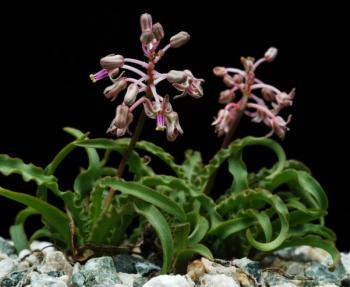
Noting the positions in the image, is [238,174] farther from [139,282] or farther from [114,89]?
[114,89]

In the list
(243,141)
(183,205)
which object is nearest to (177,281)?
(183,205)

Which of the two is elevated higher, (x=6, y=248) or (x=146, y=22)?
(x=146, y=22)

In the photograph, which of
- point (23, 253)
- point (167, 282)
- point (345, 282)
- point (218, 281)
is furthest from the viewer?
point (23, 253)

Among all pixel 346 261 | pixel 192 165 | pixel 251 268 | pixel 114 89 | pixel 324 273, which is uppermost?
pixel 192 165

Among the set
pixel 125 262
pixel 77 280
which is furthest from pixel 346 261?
pixel 77 280

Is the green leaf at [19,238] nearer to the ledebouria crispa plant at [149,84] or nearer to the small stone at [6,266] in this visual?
the small stone at [6,266]

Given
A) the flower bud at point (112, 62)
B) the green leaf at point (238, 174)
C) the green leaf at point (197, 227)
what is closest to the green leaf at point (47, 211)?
the green leaf at point (197, 227)
